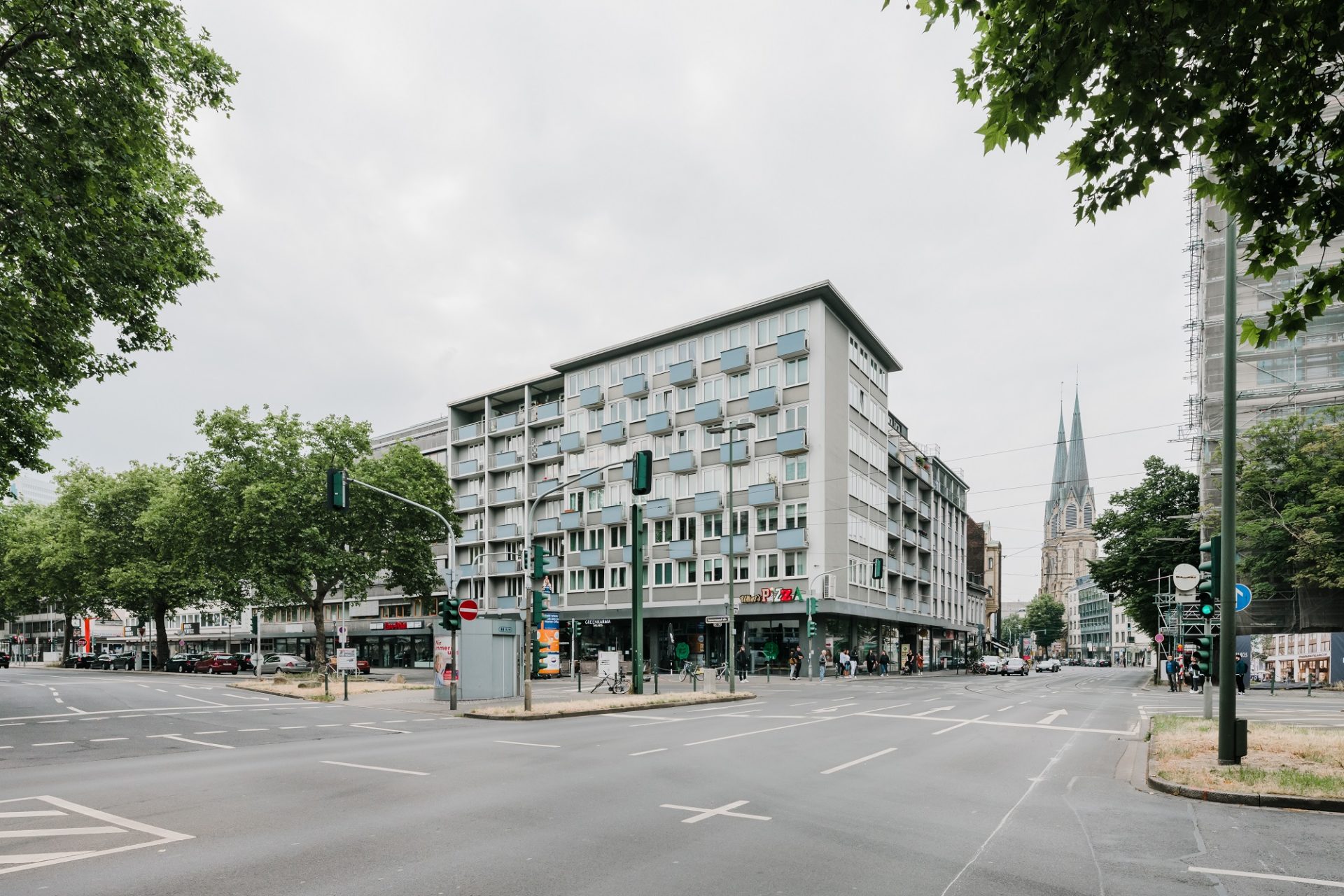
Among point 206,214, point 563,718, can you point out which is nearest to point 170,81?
point 206,214

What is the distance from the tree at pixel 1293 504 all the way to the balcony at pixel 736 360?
86.1ft

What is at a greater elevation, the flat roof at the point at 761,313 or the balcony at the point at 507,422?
the flat roof at the point at 761,313

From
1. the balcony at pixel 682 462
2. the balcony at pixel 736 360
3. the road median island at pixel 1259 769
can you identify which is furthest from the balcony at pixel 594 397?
the road median island at pixel 1259 769

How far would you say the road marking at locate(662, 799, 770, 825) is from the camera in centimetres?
878

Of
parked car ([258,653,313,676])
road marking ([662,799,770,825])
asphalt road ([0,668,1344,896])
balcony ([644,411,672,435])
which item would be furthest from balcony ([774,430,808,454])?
road marking ([662,799,770,825])

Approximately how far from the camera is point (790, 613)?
51.8 metres

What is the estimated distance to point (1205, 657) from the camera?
15773 mm

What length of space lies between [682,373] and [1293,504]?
108 ft

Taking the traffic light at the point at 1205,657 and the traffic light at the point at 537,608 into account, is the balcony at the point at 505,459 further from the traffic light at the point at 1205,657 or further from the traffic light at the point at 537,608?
the traffic light at the point at 1205,657

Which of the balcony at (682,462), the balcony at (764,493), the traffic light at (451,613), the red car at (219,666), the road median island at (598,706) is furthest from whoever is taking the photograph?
the red car at (219,666)

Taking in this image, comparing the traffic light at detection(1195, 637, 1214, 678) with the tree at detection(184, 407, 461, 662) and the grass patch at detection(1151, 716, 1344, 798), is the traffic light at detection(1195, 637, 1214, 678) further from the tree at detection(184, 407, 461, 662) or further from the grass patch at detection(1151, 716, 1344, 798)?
the tree at detection(184, 407, 461, 662)

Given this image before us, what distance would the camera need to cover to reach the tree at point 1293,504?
129ft

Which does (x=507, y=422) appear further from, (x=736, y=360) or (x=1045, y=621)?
(x=1045, y=621)

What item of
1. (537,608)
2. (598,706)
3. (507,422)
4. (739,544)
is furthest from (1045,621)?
(598,706)
